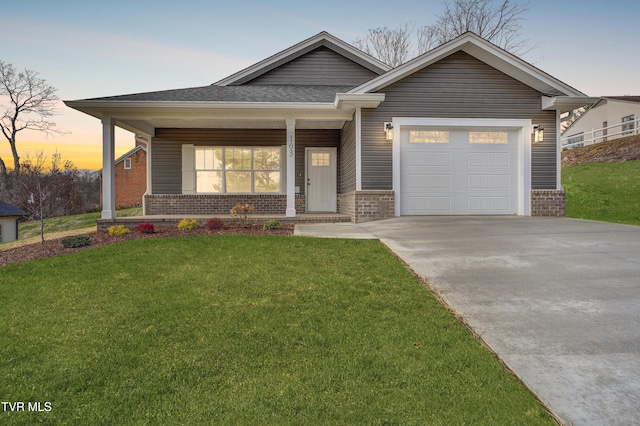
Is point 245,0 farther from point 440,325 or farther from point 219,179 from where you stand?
point 440,325

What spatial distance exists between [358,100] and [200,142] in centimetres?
596

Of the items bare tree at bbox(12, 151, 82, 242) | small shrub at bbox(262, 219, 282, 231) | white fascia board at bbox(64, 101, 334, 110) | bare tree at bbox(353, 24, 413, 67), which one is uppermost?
bare tree at bbox(353, 24, 413, 67)

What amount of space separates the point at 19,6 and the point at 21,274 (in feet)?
42.8

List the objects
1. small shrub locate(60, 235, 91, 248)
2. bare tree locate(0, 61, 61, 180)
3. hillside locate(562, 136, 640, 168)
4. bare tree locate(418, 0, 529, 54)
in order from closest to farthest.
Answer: small shrub locate(60, 235, 91, 248) < hillside locate(562, 136, 640, 168) < bare tree locate(418, 0, 529, 54) < bare tree locate(0, 61, 61, 180)

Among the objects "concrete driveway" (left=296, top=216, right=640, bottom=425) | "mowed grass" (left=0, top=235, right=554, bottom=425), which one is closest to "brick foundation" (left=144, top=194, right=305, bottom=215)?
"concrete driveway" (left=296, top=216, right=640, bottom=425)

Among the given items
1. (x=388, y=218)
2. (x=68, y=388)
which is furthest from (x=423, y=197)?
(x=68, y=388)

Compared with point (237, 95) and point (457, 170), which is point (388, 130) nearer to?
point (457, 170)

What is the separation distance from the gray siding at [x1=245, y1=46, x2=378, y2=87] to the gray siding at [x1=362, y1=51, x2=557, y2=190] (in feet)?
12.0

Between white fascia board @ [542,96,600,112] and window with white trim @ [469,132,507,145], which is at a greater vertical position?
white fascia board @ [542,96,600,112]

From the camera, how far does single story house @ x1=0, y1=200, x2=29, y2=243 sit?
64.0ft

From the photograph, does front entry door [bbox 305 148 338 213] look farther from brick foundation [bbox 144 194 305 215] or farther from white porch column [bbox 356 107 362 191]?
white porch column [bbox 356 107 362 191]

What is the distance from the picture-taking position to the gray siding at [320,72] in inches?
516

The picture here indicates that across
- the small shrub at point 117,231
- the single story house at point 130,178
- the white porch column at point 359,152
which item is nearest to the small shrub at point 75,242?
the small shrub at point 117,231

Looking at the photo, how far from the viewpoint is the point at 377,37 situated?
2420cm
